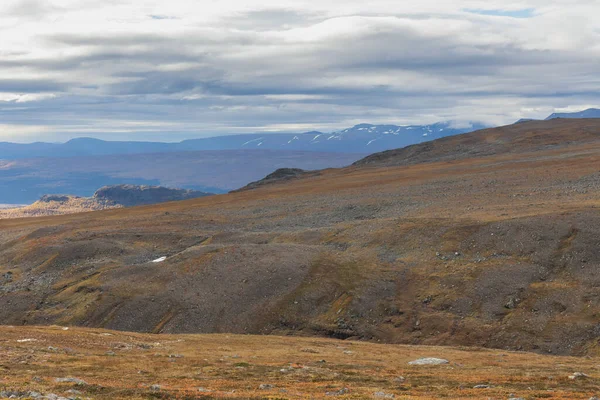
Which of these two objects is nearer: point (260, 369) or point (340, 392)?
point (340, 392)

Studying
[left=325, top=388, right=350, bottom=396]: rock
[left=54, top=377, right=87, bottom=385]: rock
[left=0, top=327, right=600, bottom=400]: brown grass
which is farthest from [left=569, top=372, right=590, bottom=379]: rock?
[left=54, top=377, right=87, bottom=385]: rock

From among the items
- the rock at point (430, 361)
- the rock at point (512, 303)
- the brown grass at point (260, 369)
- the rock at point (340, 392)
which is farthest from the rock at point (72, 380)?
the rock at point (512, 303)

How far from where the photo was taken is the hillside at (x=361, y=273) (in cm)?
6103

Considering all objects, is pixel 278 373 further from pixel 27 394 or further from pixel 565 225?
pixel 565 225

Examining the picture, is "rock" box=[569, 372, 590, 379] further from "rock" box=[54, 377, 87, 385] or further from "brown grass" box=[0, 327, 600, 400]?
"rock" box=[54, 377, 87, 385]

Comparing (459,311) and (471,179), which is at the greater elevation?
(471,179)

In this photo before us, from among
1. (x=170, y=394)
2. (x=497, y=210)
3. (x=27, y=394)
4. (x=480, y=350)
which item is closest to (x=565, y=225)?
(x=497, y=210)

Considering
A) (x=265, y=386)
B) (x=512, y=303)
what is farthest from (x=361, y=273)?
(x=265, y=386)

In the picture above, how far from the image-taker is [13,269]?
301ft

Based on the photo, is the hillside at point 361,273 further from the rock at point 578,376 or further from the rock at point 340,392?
the rock at point 340,392

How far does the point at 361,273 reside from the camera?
72000mm

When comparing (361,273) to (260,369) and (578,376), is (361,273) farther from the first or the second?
(578,376)

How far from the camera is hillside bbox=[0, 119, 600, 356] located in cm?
6103

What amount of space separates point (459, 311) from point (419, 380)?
29119 mm
